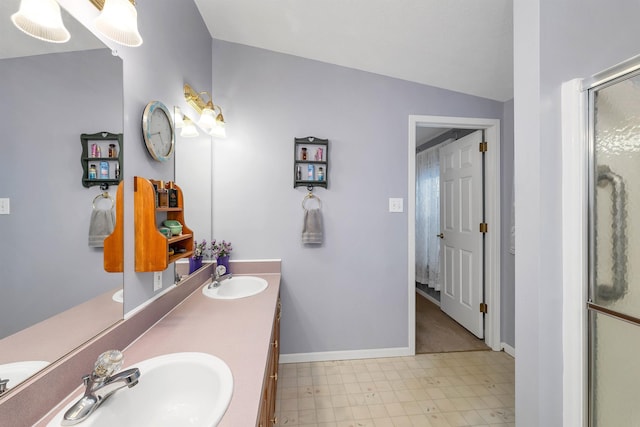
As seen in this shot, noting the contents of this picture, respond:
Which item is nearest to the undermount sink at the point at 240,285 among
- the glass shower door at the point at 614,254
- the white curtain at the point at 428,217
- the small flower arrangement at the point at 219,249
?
the small flower arrangement at the point at 219,249

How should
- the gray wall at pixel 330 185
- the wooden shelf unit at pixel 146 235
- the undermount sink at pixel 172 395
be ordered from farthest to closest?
the gray wall at pixel 330 185 < the wooden shelf unit at pixel 146 235 < the undermount sink at pixel 172 395

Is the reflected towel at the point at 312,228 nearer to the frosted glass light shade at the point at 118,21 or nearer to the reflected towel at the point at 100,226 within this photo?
the reflected towel at the point at 100,226

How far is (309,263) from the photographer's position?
211 centimetres

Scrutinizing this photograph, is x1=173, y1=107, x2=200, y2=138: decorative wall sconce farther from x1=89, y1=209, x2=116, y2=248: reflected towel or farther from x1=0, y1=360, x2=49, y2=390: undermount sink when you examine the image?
x1=0, y1=360, x2=49, y2=390: undermount sink

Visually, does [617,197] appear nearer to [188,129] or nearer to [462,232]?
[462,232]

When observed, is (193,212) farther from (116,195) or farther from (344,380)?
(344,380)

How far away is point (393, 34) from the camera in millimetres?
1729

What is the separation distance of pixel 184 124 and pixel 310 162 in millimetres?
916

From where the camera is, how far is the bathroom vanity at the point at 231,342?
2.24 feet

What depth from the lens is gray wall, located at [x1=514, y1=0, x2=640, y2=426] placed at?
107 cm

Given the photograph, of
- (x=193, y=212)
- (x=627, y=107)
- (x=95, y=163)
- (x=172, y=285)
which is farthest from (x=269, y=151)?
(x=627, y=107)

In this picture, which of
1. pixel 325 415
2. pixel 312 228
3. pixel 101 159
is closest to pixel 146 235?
pixel 101 159

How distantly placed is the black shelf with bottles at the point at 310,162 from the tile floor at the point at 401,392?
1.48 metres

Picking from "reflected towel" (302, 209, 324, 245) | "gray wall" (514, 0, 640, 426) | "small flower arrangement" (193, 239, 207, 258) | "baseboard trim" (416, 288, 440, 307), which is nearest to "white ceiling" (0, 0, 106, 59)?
"small flower arrangement" (193, 239, 207, 258)
